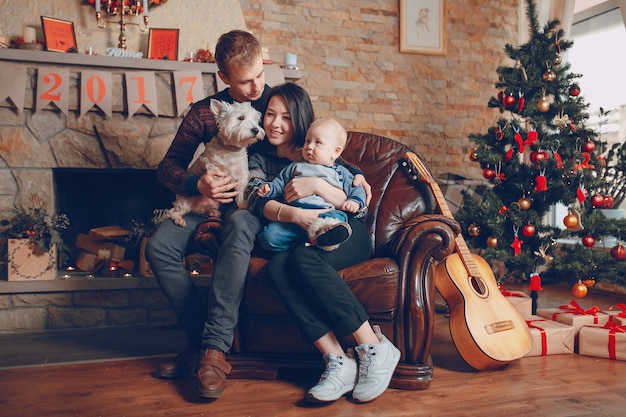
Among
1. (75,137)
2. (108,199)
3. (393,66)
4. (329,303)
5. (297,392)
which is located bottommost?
(297,392)

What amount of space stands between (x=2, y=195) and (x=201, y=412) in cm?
206

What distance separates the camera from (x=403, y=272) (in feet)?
7.14

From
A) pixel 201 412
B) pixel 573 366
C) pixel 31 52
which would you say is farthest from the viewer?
pixel 31 52

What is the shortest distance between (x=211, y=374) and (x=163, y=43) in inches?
92.7

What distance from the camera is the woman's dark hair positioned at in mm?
2287

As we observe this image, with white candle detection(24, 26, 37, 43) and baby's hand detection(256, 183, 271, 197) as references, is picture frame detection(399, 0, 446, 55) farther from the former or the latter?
baby's hand detection(256, 183, 271, 197)

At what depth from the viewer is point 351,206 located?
215 cm

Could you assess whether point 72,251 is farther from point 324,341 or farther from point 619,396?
point 619,396

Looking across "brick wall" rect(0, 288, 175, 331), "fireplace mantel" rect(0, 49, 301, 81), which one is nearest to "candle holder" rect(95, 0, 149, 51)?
"fireplace mantel" rect(0, 49, 301, 81)

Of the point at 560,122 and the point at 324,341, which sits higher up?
the point at 560,122

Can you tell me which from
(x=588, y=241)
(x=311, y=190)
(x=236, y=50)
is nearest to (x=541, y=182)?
(x=588, y=241)

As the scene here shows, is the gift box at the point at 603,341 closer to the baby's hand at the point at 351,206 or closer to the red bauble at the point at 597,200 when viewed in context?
the red bauble at the point at 597,200

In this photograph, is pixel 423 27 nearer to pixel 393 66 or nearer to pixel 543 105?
pixel 393 66

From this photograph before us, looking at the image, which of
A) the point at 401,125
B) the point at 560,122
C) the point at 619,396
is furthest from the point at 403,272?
the point at 401,125
